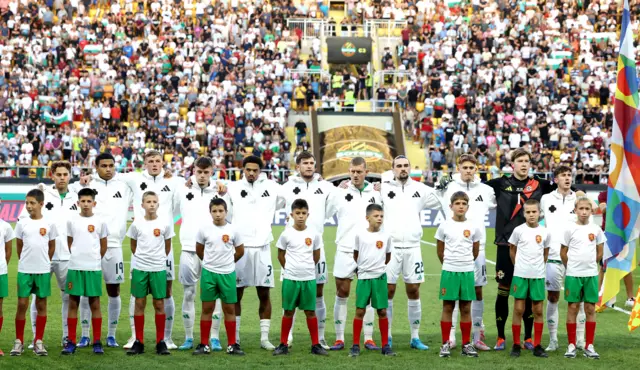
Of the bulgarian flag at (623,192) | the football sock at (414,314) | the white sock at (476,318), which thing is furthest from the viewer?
the bulgarian flag at (623,192)

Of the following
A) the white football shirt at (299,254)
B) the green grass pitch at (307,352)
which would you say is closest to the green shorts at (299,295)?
the white football shirt at (299,254)

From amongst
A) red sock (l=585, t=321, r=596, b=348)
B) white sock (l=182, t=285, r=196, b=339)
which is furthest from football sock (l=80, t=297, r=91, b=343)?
red sock (l=585, t=321, r=596, b=348)

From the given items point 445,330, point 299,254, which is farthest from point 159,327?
point 445,330

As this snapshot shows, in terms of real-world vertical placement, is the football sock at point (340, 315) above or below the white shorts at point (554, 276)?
below

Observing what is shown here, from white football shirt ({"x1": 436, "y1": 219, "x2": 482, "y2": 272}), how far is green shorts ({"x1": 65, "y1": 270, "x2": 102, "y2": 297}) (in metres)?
3.89

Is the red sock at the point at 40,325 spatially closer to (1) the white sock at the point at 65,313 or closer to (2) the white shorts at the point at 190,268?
(1) the white sock at the point at 65,313

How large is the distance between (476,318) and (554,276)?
1.06m

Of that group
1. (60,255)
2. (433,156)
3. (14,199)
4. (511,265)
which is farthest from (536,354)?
(433,156)

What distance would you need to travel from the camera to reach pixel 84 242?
11.6 metres

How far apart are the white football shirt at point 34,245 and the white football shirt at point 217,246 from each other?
5.61ft

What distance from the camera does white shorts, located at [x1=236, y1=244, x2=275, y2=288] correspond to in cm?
1194

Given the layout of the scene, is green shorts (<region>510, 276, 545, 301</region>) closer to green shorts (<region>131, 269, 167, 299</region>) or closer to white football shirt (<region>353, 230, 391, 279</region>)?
white football shirt (<region>353, 230, 391, 279</region>)

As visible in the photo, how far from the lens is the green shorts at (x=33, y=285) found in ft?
37.2

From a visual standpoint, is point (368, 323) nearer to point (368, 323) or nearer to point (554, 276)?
point (368, 323)
